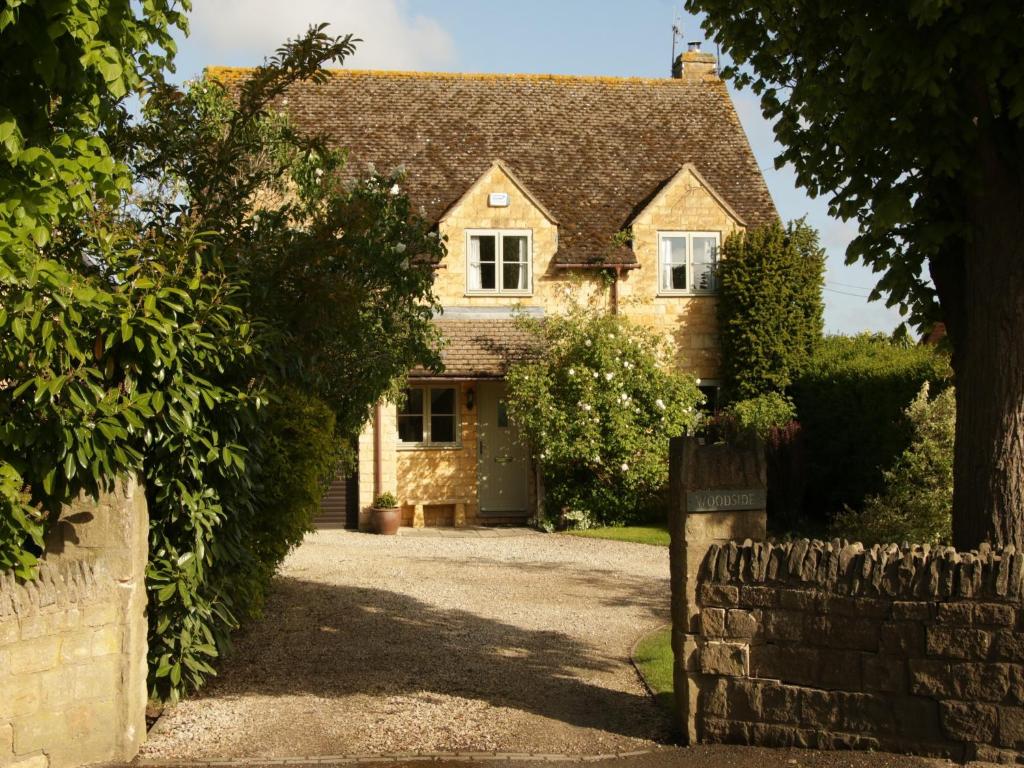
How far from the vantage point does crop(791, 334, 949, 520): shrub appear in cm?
1745

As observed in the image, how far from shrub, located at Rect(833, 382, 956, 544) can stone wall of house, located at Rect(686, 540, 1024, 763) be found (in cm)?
765

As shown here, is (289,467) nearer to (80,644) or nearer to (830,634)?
(80,644)

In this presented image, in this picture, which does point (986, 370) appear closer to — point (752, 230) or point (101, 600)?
point (101, 600)

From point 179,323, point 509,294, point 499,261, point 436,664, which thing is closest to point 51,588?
point 179,323

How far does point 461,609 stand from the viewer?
39.4 feet

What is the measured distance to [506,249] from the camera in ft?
69.8

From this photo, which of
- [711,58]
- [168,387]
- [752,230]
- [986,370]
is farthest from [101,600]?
[711,58]

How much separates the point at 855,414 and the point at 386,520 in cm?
824

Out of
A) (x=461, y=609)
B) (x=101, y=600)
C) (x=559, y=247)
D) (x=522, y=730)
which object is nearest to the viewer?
(x=101, y=600)

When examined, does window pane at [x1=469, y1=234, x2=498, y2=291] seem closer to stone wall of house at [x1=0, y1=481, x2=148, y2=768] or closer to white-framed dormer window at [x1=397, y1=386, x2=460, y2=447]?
white-framed dormer window at [x1=397, y1=386, x2=460, y2=447]

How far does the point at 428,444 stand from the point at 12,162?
15331 millimetres

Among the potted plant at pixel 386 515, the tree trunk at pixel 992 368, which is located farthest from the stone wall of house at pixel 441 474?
the tree trunk at pixel 992 368

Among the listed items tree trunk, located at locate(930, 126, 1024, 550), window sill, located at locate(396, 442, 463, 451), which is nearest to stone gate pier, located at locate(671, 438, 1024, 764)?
tree trunk, located at locate(930, 126, 1024, 550)

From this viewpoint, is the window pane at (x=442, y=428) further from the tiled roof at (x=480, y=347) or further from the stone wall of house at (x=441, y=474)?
the tiled roof at (x=480, y=347)
